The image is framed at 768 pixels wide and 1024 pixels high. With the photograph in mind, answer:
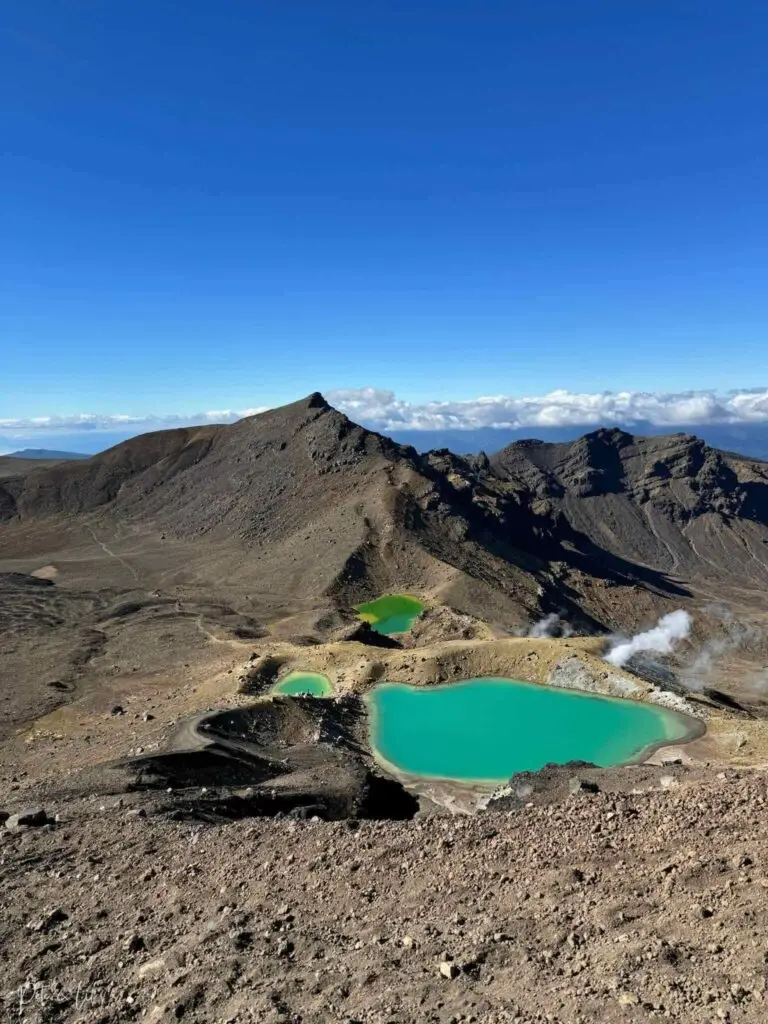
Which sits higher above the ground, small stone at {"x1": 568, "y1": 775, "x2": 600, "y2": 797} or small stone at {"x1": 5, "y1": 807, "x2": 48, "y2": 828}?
small stone at {"x1": 5, "y1": 807, "x2": 48, "y2": 828}

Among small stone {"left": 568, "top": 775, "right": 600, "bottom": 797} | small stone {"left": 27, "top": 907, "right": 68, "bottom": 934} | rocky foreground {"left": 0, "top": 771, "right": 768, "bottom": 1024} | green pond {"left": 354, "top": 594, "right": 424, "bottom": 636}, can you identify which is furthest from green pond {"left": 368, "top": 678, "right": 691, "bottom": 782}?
green pond {"left": 354, "top": 594, "right": 424, "bottom": 636}

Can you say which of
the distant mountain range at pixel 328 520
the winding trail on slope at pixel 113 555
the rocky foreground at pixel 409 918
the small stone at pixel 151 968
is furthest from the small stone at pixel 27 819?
the winding trail on slope at pixel 113 555

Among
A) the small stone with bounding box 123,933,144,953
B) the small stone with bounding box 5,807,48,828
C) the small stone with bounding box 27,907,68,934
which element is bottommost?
the small stone with bounding box 5,807,48,828

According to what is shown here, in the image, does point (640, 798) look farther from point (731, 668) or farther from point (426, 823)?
point (731, 668)

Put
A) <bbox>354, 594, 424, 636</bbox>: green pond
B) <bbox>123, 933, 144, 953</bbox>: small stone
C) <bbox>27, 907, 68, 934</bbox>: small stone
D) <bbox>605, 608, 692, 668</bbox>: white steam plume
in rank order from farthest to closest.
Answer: <bbox>605, 608, 692, 668</bbox>: white steam plume, <bbox>354, 594, 424, 636</bbox>: green pond, <bbox>27, 907, 68, 934</bbox>: small stone, <bbox>123, 933, 144, 953</bbox>: small stone

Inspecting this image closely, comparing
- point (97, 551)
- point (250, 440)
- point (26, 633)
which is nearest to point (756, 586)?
point (250, 440)

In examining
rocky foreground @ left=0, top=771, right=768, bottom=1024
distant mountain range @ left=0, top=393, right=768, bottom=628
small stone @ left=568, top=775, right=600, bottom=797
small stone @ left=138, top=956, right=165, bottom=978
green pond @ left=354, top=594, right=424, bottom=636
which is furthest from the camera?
distant mountain range @ left=0, top=393, right=768, bottom=628

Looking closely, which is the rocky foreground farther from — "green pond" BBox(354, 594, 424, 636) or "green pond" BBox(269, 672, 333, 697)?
"green pond" BBox(354, 594, 424, 636)
